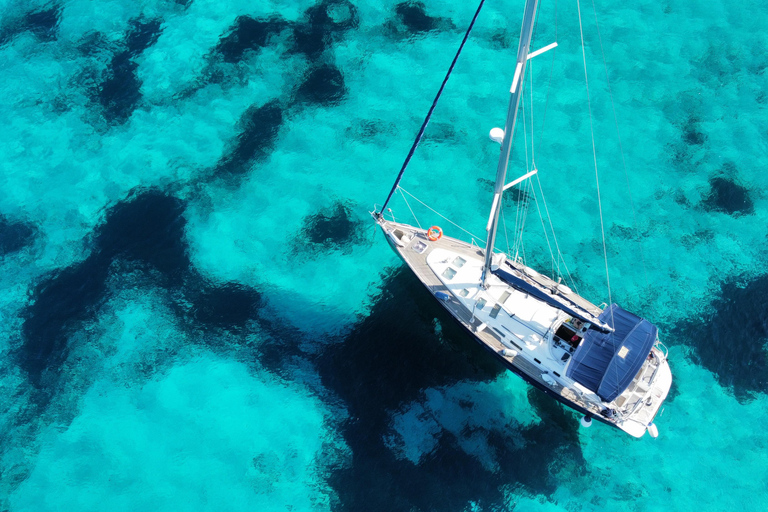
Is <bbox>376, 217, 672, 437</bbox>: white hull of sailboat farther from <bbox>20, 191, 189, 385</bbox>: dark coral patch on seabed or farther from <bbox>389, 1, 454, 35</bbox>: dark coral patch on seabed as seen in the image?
<bbox>389, 1, 454, 35</bbox>: dark coral patch on seabed

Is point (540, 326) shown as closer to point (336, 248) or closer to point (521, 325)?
point (521, 325)

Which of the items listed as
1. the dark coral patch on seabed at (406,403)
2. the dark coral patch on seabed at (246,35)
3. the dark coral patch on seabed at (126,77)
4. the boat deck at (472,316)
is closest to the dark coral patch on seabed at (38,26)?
the dark coral patch on seabed at (126,77)

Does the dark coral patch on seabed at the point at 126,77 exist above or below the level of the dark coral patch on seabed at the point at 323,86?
below

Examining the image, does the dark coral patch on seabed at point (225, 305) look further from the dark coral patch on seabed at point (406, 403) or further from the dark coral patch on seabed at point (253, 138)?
the dark coral patch on seabed at point (253, 138)

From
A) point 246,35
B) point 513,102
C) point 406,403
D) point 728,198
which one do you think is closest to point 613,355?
point 406,403

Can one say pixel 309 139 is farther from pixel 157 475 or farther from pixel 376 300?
pixel 157 475

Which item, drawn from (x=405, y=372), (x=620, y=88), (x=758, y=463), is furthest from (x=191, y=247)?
(x=758, y=463)

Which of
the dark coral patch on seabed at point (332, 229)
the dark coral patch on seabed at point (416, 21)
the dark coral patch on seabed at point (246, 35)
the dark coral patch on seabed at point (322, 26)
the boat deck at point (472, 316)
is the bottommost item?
the dark coral patch on seabed at point (332, 229)
